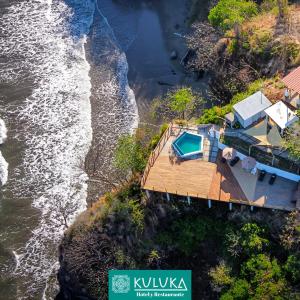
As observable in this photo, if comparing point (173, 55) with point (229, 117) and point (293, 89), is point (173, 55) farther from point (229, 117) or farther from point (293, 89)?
point (293, 89)

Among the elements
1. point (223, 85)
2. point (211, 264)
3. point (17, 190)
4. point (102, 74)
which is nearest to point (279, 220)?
point (211, 264)

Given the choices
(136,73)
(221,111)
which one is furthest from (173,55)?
(221,111)

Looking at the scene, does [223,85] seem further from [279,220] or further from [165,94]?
[279,220]

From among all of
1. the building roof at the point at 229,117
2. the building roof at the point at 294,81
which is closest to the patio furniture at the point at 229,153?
the building roof at the point at 229,117

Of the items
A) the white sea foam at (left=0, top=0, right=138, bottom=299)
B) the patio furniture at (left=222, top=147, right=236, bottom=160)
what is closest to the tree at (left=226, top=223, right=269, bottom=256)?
the patio furniture at (left=222, top=147, right=236, bottom=160)

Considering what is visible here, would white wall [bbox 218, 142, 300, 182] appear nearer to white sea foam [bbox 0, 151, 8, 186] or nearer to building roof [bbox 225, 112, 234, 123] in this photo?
building roof [bbox 225, 112, 234, 123]

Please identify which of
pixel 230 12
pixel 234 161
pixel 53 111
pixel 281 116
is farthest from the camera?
pixel 53 111
